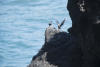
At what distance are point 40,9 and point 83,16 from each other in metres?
14.8

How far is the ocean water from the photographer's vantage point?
55.7ft

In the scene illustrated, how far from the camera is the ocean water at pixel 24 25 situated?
55.7 feet

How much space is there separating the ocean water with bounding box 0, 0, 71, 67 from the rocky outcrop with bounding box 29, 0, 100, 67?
8.19 m

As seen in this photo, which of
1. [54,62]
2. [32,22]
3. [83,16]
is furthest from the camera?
[32,22]

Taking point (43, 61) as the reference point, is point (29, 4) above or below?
above

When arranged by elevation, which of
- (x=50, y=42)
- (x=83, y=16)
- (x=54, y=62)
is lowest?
(x=54, y=62)

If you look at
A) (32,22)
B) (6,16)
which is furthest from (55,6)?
(6,16)

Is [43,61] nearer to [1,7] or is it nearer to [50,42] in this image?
[50,42]

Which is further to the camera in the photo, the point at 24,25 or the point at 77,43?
the point at 24,25

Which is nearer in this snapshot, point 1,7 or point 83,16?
point 83,16

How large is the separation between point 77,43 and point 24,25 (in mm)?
12525

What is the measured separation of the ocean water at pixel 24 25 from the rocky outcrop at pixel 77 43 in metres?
8.19

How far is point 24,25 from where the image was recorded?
19281mm

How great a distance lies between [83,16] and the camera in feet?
19.4
